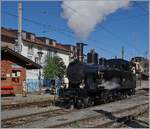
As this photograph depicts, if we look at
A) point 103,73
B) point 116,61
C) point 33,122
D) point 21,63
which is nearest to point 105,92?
point 103,73

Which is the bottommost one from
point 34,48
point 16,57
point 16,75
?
point 16,75

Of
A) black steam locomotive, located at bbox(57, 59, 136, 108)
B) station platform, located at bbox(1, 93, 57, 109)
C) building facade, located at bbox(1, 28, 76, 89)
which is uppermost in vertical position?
building facade, located at bbox(1, 28, 76, 89)

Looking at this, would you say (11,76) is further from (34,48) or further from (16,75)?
(34,48)

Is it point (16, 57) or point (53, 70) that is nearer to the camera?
point (16, 57)

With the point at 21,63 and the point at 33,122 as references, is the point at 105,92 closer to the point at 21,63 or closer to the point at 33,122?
the point at 33,122

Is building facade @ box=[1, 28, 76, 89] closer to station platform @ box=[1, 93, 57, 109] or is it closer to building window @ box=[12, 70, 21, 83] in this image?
building window @ box=[12, 70, 21, 83]

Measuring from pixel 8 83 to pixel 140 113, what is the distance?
707 inches

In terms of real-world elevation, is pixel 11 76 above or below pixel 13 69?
below

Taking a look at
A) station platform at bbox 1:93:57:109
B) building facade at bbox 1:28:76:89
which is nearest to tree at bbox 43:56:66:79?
building facade at bbox 1:28:76:89

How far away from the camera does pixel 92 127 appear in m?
14.1

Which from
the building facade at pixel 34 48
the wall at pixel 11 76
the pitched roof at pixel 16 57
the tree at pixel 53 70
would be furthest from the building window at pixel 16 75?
the building facade at pixel 34 48

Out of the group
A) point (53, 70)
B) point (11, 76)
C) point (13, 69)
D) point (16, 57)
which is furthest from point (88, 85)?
point (53, 70)

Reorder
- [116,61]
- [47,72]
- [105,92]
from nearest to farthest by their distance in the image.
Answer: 1. [105,92]
2. [116,61]
3. [47,72]

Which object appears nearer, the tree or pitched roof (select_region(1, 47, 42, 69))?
pitched roof (select_region(1, 47, 42, 69))
